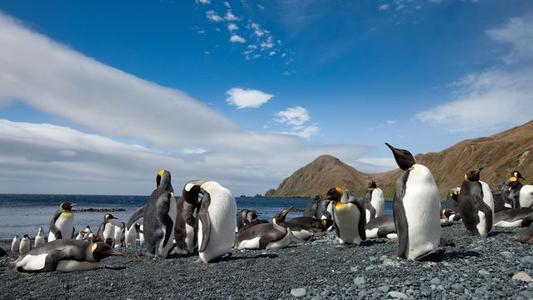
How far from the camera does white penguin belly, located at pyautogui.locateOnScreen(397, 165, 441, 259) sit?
715 centimetres

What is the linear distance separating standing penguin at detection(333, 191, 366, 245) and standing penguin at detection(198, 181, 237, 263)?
2.49 meters

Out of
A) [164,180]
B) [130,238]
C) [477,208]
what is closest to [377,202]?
[477,208]

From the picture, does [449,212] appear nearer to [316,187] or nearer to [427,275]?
[427,275]

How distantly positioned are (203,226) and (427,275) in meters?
4.28

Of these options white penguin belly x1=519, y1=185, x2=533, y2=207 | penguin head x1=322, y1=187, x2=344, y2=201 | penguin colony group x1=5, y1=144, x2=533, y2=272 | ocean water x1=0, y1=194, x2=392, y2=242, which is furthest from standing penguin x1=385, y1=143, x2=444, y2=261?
ocean water x1=0, y1=194, x2=392, y2=242

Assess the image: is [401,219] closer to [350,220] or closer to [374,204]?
[350,220]

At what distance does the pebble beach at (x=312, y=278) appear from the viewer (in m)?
5.55

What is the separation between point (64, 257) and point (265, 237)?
15.2 ft

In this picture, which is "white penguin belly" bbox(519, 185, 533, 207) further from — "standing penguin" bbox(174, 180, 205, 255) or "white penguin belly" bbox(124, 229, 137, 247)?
"white penguin belly" bbox(124, 229, 137, 247)

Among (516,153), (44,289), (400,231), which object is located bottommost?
(44,289)

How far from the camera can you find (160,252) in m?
9.99

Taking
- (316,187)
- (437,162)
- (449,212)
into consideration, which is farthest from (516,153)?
(316,187)

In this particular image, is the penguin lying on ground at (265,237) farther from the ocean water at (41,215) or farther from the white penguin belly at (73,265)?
the ocean water at (41,215)

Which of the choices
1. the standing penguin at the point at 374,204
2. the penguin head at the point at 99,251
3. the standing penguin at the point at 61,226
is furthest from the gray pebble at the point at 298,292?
the standing penguin at the point at 374,204
